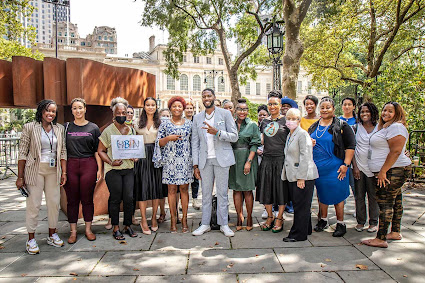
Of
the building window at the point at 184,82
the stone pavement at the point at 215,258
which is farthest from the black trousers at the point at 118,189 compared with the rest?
the building window at the point at 184,82

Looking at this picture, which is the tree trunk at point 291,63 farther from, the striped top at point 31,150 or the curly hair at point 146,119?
the striped top at point 31,150

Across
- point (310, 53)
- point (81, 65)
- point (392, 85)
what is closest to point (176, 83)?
point (310, 53)

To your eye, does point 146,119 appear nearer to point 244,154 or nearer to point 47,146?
point 47,146

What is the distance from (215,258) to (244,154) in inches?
62.3

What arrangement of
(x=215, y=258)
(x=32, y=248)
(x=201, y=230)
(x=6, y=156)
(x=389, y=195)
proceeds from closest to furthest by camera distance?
(x=215, y=258), (x=32, y=248), (x=389, y=195), (x=201, y=230), (x=6, y=156)

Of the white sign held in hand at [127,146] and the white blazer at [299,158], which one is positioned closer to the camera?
the white blazer at [299,158]

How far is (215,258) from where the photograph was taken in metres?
3.74

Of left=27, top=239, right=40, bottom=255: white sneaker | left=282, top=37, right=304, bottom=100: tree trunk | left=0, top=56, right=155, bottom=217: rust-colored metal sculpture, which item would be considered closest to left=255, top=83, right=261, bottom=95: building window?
left=282, top=37, right=304, bottom=100: tree trunk

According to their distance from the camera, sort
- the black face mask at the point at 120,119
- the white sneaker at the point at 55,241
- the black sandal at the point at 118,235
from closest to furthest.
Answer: the white sneaker at the point at 55,241, the black sandal at the point at 118,235, the black face mask at the point at 120,119

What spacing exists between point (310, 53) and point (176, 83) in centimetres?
3987

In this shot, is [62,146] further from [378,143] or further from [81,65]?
[378,143]

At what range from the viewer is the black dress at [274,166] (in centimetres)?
458

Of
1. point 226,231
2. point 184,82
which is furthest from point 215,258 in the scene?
point 184,82

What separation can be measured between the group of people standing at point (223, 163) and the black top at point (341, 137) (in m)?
0.01
